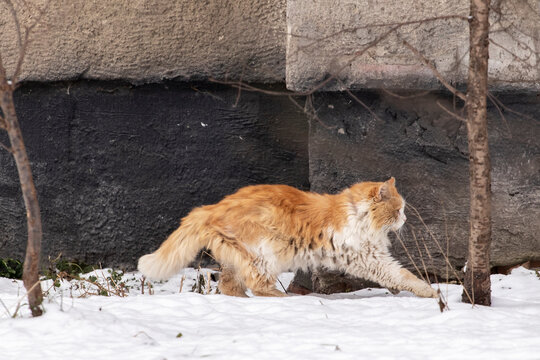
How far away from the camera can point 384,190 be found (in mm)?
4719

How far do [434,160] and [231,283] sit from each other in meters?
1.76

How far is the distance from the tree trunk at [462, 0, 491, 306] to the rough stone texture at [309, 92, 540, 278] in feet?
3.04

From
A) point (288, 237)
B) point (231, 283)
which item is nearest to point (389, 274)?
point (288, 237)

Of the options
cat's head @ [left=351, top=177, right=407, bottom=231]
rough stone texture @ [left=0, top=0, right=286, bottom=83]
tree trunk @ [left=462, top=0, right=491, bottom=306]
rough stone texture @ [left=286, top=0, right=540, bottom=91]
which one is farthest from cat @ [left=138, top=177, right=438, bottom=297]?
rough stone texture @ [left=0, top=0, right=286, bottom=83]

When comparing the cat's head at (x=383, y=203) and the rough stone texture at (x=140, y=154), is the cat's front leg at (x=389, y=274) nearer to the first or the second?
the cat's head at (x=383, y=203)

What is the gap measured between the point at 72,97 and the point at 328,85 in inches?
86.8

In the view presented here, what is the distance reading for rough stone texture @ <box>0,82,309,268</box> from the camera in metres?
5.61

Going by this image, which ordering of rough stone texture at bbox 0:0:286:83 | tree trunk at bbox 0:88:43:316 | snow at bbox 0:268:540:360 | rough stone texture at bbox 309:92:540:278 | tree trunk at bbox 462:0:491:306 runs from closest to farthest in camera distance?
snow at bbox 0:268:540:360 < tree trunk at bbox 0:88:43:316 < tree trunk at bbox 462:0:491:306 < rough stone texture at bbox 309:92:540:278 < rough stone texture at bbox 0:0:286:83

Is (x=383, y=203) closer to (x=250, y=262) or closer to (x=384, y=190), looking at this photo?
(x=384, y=190)

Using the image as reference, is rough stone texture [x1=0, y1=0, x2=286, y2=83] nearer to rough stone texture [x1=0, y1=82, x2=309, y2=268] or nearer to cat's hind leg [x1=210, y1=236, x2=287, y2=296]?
rough stone texture [x1=0, y1=82, x2=309, y2=268]

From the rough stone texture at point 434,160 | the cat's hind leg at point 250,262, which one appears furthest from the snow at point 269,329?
the rough stone texture at point 434,160

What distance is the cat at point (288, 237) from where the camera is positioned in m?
4.63

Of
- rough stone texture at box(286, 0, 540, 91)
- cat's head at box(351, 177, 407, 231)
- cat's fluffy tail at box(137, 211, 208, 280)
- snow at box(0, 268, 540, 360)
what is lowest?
snow at box(0, 268, 540, 360)

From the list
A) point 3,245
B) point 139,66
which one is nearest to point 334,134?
point 139,66
